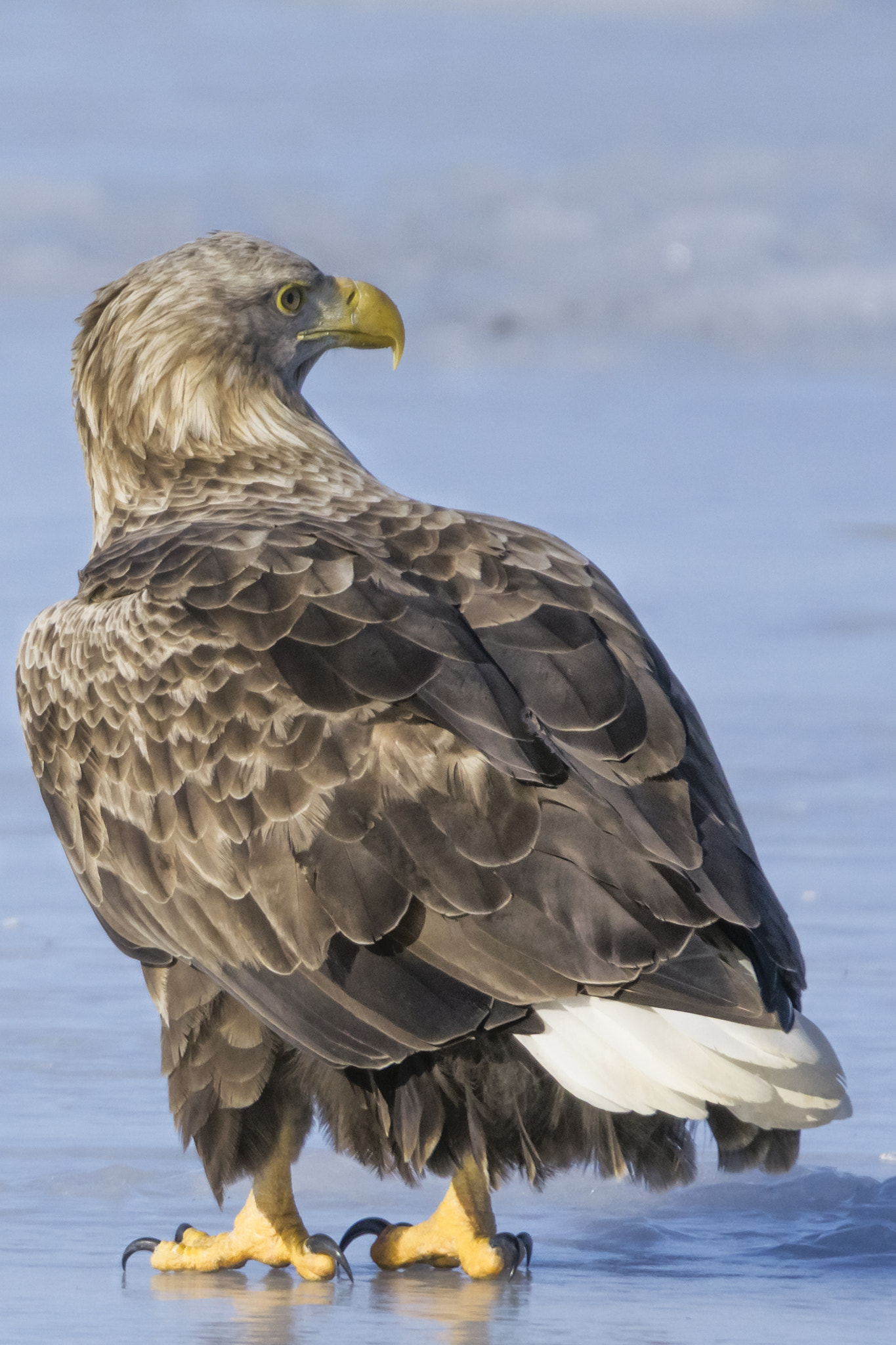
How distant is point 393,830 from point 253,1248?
0.98 meters

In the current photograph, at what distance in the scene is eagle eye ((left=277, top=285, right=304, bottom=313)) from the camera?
6137mm

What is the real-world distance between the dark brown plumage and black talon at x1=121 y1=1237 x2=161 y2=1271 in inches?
7.1

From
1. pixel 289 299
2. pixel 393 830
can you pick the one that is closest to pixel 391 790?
pixel 393 830

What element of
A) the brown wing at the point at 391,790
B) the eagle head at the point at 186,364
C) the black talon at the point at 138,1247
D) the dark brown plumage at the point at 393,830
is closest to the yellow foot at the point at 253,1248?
the black talon at the point at 138,1247

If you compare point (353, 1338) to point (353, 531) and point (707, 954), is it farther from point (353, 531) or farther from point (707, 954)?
point (353, 531)

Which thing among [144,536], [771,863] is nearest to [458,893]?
[144,536]

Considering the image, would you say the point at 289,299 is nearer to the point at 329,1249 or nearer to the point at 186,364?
the point at 186,364

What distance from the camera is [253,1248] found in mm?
4953

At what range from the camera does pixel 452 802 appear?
4.51 metres

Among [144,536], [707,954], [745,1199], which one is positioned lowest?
[745,1199]

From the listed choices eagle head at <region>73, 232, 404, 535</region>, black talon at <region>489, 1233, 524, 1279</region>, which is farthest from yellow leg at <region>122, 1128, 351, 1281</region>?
eagle head at <region>73, 232, 404, 535</region>

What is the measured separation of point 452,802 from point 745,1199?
1.17 metres

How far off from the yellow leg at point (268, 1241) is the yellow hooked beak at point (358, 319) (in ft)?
7.23

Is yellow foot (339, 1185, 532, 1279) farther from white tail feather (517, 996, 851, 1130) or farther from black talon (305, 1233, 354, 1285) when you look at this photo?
white tail feather (517, 996, 851, 1130)
